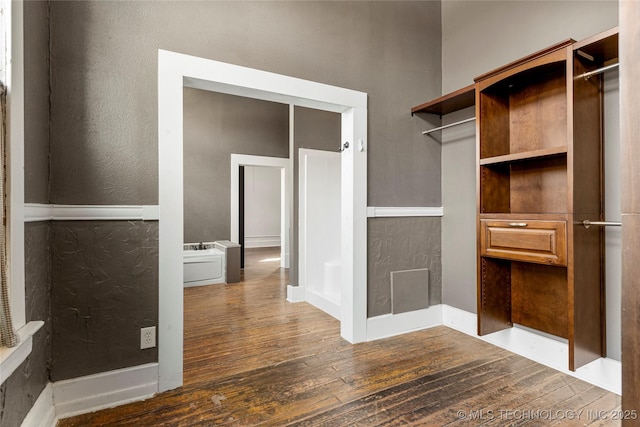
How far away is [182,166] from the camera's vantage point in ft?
6.27

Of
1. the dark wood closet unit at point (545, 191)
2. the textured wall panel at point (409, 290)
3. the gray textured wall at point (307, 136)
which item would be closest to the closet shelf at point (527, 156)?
the dark wood closet unit at point (545, 191)

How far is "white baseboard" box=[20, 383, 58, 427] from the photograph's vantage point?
1.43 meters

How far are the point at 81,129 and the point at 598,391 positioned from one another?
10.5 feet

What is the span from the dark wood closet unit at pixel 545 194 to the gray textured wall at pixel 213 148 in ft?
14.1

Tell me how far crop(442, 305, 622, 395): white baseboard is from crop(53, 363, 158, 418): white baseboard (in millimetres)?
2331

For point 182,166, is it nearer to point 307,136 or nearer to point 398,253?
point 398,253

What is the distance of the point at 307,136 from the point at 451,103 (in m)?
1.70

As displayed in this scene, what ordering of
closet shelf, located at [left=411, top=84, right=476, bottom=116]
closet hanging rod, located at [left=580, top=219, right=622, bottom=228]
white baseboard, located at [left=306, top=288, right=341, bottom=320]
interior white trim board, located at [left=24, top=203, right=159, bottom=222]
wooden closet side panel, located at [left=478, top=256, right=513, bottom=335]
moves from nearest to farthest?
interior white trim board, located at [left=24, top=203, right=159, bottom=222], closet hanging rod, located at [left=580, top=219, right=622, bottom=228], wooden closet side panel, located at [left=478, top=256, right=513, bottom=335], closet shelf, located at [left=411, top=84, right=476, bottom=116], white baseboard, located at [left=306, top=288, right=341, bottom=320]

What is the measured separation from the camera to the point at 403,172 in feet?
9.25

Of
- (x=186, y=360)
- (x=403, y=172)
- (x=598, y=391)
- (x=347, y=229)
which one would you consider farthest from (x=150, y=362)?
(x=598, y=391)

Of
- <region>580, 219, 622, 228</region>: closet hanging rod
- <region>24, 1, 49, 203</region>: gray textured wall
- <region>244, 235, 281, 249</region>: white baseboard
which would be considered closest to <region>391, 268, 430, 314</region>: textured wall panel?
<region>580, 219, 622, 228</region>: closet hanging rod

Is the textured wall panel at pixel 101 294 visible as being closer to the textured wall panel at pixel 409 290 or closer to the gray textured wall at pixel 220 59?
the gray textured wall at pixel 220 59

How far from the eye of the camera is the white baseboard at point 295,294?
12.4ft

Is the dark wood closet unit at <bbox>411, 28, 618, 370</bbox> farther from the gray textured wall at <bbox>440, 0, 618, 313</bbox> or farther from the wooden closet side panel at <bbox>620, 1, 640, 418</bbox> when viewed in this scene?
the wooden closet side panel at <bbox>620, 1, 640, 418</bbox>
